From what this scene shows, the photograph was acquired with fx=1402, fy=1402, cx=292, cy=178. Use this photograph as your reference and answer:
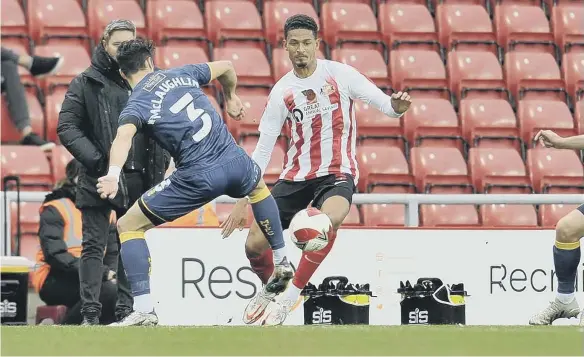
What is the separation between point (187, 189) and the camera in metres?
A: 8.05

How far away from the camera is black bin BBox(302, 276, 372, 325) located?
10.2 meters

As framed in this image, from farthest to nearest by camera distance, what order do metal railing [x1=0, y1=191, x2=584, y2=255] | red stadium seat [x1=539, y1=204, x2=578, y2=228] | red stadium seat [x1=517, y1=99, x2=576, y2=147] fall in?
1. red stadium seat [x1=517, y1=99, x2=576, y2=147]
2. red stadium seat [x1=539, y1=204, x2=578, y2=228]
3. metal railing [x1=0, y1=191, x2=584, y2=255]

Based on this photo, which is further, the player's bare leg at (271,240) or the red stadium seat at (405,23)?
the red stadium seat at (405,23)

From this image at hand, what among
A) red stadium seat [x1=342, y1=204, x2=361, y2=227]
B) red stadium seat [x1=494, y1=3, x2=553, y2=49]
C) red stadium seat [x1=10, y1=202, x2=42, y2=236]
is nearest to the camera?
Result: red stadium seat [x1=10, y1=202, x2=42, y2=236]

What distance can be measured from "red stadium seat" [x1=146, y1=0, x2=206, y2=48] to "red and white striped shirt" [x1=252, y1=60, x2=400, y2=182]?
5.88m

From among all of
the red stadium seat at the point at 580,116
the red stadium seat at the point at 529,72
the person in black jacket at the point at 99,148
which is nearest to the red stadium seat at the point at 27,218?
the person in black jacket at the point at 99,148

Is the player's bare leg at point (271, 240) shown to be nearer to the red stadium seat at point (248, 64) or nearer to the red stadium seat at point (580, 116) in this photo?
the red stadium seat at point (248, 64)

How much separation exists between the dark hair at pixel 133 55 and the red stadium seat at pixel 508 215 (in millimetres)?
5942

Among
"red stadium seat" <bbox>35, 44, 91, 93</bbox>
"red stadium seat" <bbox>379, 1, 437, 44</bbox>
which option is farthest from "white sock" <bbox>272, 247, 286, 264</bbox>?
"red stadium seat" <bbox>379, 1, 437, 44</bbox>

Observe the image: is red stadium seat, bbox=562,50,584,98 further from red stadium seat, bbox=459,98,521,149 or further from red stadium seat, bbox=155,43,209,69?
red stadium seat, bbox=155,43,209,69

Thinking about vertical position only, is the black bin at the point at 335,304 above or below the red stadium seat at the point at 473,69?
below

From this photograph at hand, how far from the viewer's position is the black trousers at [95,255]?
8.93 m

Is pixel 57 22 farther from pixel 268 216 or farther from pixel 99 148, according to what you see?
pixel 268 216

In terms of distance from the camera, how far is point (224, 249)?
34.2ft
